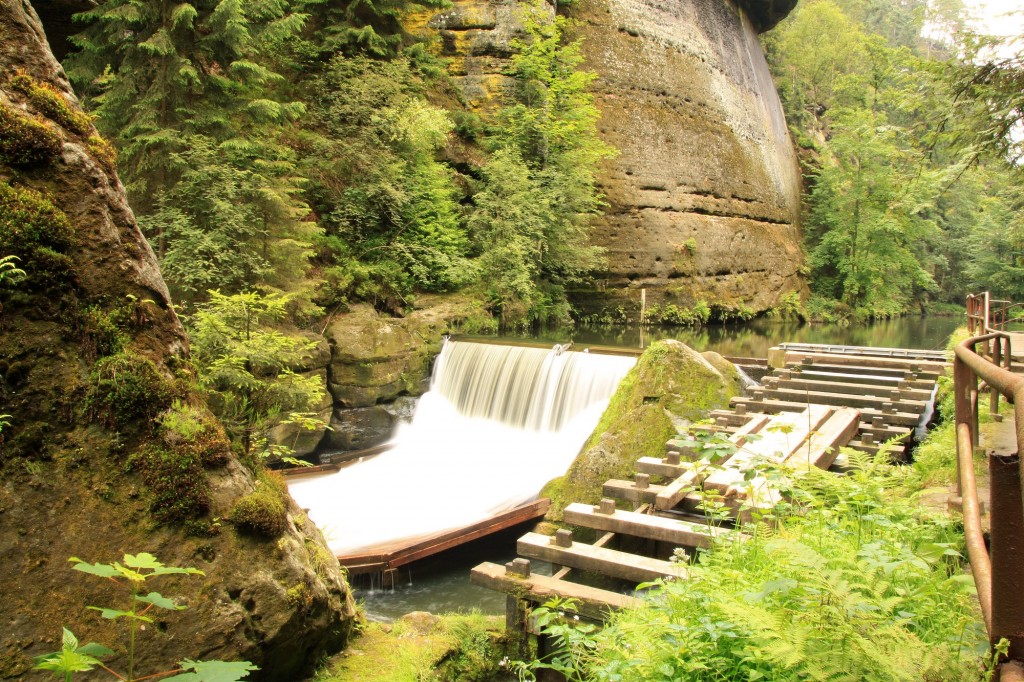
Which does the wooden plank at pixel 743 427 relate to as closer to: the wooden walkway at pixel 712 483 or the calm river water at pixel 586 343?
the wooden walkway at pixel 712 483

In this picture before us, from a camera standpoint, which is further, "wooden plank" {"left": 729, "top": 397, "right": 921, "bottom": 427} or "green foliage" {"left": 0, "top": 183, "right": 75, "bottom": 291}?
"wooden plank" {"left": 729, "top": 397, "right": 921, "bottom": 427}

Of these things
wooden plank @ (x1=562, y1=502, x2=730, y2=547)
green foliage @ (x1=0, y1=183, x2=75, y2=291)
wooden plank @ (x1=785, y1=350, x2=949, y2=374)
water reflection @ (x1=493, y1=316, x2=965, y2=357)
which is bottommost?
wooden plank @ (x1=562, y1=502, x2=730, y2=547)

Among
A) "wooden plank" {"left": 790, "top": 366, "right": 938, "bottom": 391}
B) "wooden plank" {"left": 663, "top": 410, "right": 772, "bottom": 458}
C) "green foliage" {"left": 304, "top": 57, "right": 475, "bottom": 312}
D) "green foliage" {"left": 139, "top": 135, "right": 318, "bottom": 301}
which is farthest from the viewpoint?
"green foliage" {"left": 304, "top": 57, "right": 475, "bottom": 312}

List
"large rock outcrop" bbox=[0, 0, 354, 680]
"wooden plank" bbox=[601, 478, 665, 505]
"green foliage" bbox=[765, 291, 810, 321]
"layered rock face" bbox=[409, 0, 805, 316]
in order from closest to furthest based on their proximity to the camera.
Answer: "large rock outcrop" bbox=[0, 0, 354, 680] < "wooden plank" bbox=[601, 478, 665, 505] < "layered rock face" bbox=[409, 0, 805, 316] < "green foliage" bbox=[765, 291, 810, 321]

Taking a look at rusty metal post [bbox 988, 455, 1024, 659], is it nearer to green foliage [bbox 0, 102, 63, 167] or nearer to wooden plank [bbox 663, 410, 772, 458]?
wooden plank [bbox 663, 410, 772, 458]

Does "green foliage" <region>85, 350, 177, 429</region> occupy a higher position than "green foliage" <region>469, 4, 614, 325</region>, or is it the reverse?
"green foliage" <region>469, 4, 614, 325</region>

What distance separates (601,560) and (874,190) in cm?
3133

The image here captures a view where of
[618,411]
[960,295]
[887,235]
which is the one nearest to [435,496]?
[618,411]

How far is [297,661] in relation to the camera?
12.0 feet

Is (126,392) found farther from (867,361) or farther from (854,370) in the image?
(867,361)

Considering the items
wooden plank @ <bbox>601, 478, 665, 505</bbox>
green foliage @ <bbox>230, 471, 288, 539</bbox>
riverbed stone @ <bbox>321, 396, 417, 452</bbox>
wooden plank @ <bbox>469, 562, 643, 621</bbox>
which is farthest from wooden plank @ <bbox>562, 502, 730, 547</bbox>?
riverbed stone @ <bbox>321, 396, 417, 452</bbox>

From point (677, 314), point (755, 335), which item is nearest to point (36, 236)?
point (677, 314)

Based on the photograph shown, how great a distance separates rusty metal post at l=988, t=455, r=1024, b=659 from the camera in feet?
4.91

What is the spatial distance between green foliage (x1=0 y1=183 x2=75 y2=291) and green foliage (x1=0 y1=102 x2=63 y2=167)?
0.73 ft
